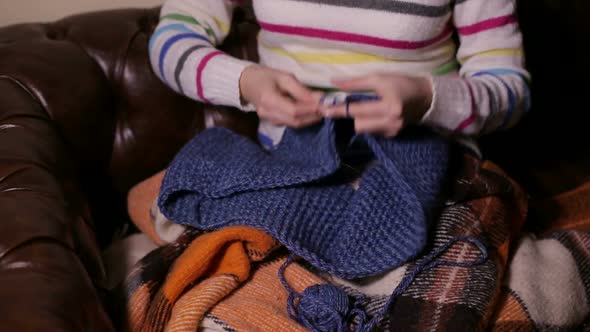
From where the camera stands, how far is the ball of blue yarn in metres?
0.62

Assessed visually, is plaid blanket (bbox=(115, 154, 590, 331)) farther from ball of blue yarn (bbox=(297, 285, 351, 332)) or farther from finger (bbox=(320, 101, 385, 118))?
finger (bbox=(320, 101, 385, 118))

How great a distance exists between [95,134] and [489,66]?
1.79ft

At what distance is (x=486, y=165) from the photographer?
2.63ft

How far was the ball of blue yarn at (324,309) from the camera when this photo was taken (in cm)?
62

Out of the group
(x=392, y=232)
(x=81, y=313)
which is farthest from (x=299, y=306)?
(x=81, y=313)

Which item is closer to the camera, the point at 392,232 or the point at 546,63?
the point at 392,232

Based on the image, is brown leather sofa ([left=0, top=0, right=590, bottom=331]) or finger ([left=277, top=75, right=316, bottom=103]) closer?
brown leather sofa ([left=0, top=0, right=590, bottom=331])

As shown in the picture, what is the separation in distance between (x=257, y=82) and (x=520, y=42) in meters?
0.35

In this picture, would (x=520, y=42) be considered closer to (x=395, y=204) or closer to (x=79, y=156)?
(x=395, y=204)

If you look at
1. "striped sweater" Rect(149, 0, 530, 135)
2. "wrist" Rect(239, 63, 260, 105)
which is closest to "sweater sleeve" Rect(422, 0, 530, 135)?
"striped sweater" Rect(149, 0, 530, 135)

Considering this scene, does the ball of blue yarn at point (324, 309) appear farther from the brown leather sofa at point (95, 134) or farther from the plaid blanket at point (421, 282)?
the brown leather sofa at point (95, 134)

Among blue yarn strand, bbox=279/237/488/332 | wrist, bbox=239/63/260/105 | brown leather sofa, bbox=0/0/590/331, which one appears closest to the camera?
brown leather sofa, bbox=0/0/590/331

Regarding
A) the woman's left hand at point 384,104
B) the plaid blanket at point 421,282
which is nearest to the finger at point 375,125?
the woman's left hand at point 384,104

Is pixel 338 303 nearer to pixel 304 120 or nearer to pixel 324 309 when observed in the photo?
pixel 324 309
